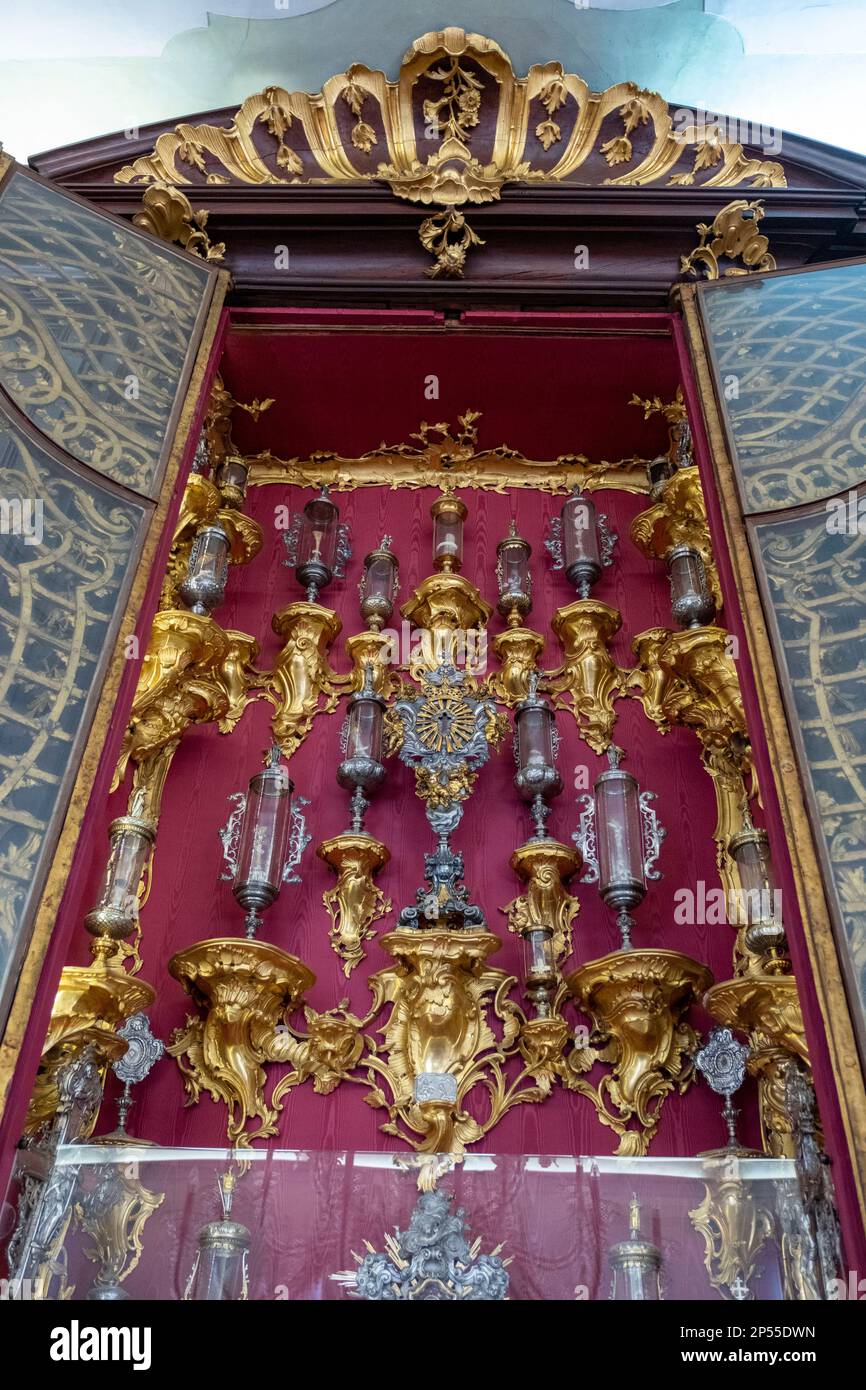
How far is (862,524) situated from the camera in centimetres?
367

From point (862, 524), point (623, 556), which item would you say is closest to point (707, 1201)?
point (862, 524)

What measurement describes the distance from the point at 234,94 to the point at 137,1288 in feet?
18.7

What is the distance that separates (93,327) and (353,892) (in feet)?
7.56

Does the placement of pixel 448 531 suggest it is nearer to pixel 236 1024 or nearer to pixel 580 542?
pixel 580 542

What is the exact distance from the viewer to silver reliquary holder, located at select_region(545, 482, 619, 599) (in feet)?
A: 16.1

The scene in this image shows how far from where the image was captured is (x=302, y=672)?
15.4ft

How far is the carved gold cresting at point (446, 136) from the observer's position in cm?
520

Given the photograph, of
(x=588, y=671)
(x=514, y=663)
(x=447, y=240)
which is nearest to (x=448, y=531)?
(x=514, y=663)

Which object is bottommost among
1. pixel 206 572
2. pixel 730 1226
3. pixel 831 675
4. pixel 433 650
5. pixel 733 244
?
pixel 730 1226

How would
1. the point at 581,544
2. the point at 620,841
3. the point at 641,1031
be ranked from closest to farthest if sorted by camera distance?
the point at 641,1031, the point at 620,841, the point at 581,544

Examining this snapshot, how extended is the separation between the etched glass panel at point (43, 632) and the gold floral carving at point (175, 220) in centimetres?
179

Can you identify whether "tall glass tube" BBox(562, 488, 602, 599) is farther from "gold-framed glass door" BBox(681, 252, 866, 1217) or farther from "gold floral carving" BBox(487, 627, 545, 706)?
"gold-framed glass door" BBox(681, 252, 866, 1217)

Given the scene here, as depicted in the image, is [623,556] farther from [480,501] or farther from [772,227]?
[772,227]

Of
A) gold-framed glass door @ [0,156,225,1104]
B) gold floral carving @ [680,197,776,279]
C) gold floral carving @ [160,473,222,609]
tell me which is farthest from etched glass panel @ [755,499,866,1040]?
gold floral carving @ [160,473,222,609]
